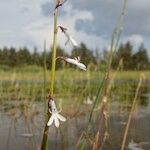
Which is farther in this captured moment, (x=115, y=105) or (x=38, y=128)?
(x=115, y=105)

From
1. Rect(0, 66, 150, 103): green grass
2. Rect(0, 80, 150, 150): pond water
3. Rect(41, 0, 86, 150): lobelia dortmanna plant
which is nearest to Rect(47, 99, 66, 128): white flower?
Rect(41, 0, 86, 150): lobelia dortmanna plant

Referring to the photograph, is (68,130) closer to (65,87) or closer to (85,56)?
(65,87)

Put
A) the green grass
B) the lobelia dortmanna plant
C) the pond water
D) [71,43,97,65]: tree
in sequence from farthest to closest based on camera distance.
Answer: the green grass → the pond water → [71,43,97,65]: tree → the lobelia dortmanna plant

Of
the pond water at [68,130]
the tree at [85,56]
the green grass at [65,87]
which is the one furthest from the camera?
the green grass at [65,87]

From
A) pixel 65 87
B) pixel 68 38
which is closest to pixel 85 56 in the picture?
pixel 65 87

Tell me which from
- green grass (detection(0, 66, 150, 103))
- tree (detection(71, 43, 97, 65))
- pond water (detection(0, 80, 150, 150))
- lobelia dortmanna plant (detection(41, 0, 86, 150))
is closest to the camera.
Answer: lobelia dortmanna plant (detection(41, 0, 86, 150))

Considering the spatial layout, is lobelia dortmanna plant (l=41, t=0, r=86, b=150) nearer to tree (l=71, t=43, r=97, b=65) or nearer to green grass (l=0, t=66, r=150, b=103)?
tree (l=71, t=43, r=97, b=65)

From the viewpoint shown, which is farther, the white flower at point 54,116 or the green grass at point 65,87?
the green grass at point 65,87

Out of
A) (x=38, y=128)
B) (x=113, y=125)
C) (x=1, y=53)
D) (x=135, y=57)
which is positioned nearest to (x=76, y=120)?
(x=113, y=125)

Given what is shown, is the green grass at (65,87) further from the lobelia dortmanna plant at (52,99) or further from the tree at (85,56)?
the lobelia dortmanna plant at (52,99)

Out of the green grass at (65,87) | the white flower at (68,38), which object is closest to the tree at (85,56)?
the green grass at (65,87)

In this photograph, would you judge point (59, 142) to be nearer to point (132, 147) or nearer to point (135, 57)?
point (132, 147)
